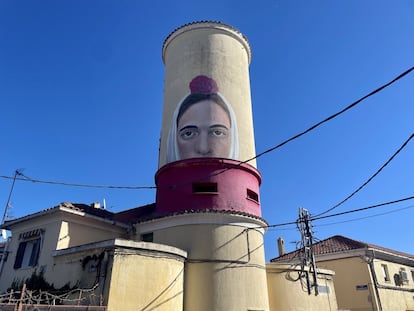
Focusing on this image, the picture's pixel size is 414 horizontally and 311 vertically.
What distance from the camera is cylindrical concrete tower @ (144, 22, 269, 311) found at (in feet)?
58.6

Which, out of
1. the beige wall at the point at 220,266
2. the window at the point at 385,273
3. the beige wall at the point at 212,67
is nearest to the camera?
the beige wall at the point at 220,266

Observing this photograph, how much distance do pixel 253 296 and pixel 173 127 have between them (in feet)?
36.6

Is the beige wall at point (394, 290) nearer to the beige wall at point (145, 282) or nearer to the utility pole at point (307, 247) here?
the utility pole at point (307, 247)

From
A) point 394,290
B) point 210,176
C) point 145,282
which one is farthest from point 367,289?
point 145,282

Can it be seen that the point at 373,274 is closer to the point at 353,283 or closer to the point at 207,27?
the point at 353,283

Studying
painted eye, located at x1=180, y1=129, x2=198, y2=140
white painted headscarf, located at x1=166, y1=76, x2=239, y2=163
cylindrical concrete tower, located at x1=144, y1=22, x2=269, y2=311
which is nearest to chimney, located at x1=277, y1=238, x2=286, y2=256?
cylindrical concrete tower, located at x1=144, y1=22, x2=269, y2=311

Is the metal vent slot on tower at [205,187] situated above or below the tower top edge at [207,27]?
below

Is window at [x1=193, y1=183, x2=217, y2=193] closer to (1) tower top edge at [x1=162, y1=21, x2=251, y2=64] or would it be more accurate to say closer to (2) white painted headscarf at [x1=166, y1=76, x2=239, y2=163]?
(2) white painted headscarf at [x1=166, y1=76, x2=239, y2=163]

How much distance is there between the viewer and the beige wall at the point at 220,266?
17.3 m

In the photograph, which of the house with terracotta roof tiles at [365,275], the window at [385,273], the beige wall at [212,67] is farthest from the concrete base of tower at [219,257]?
the window at [385,273]

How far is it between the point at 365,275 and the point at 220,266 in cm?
1593

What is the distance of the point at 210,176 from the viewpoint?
66.3 ft

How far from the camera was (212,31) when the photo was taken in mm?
25594

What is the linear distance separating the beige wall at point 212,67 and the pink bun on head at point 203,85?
0.35 meters
